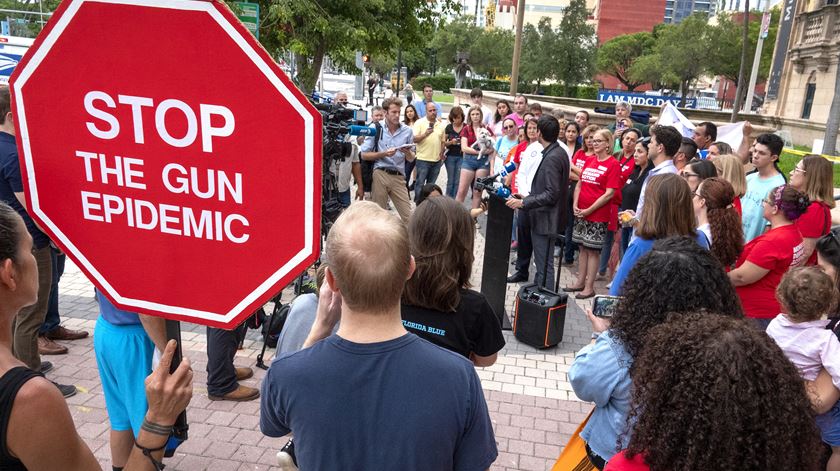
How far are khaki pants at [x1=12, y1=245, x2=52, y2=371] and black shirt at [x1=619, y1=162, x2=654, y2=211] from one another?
17.5ft

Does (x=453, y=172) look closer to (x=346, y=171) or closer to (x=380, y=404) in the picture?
(x=346, y=171)

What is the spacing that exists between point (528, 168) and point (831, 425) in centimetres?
372

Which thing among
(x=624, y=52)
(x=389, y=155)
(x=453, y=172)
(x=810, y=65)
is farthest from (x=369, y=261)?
(x=624, y=52)

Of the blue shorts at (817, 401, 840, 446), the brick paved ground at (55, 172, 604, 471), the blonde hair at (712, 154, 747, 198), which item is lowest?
the brick paved ground at (55, 172, 604, 471)

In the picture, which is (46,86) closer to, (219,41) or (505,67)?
(219,41)

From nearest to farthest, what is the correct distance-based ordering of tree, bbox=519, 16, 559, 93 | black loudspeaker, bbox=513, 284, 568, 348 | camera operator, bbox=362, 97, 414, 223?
black loudspeaker, bbox=513, 284, 568, 348 < camera operator, bbox=362, 97, 414, 223 < tree, bbox=519, 16, 559, 93

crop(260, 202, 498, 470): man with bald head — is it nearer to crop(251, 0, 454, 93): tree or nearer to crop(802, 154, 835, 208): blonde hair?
crop(802, 154, 835, 208): blonde hair

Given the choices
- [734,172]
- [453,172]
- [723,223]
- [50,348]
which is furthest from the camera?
[453,172]

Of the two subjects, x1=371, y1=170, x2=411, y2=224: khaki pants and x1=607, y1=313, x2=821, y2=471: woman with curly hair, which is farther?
x1=371, y1=170, x2=411, y2=224: khaki pants

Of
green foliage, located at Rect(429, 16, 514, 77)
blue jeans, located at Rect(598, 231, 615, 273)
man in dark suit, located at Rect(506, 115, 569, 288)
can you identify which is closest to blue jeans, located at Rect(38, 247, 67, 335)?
man in dark suit, located at Rect(506, 115, 569, 288)

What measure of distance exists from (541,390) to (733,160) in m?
2.56

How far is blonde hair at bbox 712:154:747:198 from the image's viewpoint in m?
4.95

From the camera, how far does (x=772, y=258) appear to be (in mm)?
3709

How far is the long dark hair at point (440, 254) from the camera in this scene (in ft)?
7.89
